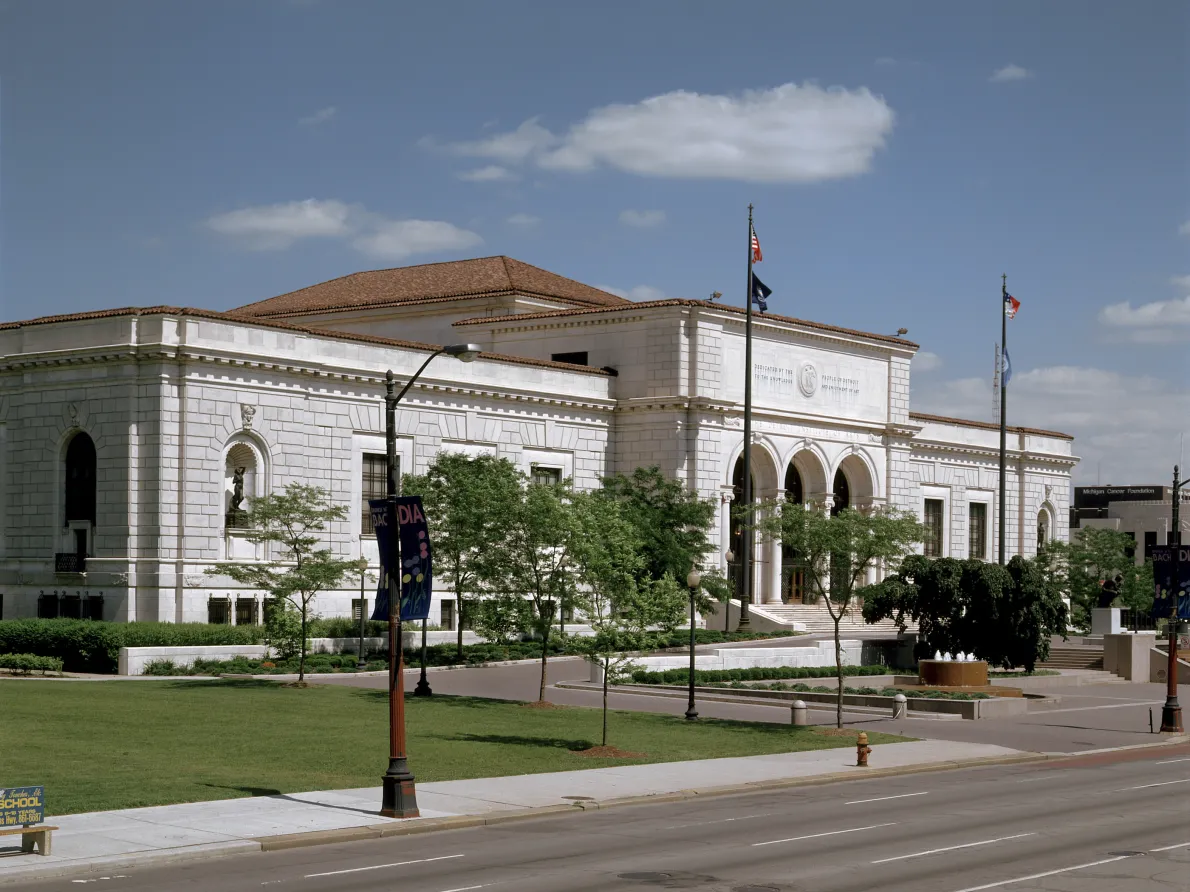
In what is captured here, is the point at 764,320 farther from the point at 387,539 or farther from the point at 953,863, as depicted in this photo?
the point at 953,863

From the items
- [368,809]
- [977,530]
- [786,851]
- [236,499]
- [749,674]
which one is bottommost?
[749,674]

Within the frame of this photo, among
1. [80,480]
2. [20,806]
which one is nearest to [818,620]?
[80,480]

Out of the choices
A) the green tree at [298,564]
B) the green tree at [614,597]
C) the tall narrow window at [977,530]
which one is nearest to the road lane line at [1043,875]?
the green tree at [614,597]

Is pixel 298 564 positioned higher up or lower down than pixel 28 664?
higher up

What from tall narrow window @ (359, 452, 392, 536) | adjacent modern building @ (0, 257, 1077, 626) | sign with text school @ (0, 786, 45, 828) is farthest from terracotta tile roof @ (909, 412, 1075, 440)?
sign with text school @ (0, 786, 45, 828)

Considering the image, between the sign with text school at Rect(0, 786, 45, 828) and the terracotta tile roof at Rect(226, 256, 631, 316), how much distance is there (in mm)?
56229

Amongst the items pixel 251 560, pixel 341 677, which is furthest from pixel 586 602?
pixel 251 560

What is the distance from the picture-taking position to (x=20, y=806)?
19047mm

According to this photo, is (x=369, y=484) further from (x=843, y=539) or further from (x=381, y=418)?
(x=843, y=539)

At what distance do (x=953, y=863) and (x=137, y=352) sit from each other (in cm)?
3997

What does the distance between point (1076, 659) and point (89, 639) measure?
37.9 metres

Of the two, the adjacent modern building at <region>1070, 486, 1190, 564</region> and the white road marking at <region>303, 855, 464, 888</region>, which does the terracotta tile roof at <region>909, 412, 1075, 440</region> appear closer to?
the adjacent modern building at <region>1070, 486, 1190, 564</region>

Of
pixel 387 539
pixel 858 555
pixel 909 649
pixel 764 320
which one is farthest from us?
pixel 764 320

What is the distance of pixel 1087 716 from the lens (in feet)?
146
